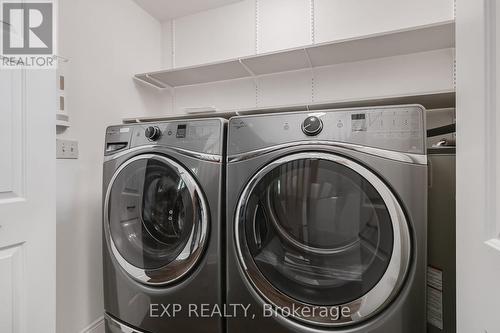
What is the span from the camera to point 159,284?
1.16 meters

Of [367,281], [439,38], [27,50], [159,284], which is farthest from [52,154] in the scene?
[439,38]

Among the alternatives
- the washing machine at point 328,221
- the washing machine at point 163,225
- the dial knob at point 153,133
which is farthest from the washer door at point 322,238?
the dial knob at point 153,133

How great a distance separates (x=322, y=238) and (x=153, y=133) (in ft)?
3.04

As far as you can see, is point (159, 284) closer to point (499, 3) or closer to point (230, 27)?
point (499, 3)

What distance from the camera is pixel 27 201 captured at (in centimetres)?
84

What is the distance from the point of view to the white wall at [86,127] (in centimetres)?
139

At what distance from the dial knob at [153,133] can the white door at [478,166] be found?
1.16 metres

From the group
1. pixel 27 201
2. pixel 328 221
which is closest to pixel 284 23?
pixel 328 221

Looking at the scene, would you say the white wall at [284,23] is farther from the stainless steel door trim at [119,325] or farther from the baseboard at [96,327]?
the baseboard at [96,327]

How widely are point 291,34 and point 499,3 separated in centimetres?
151

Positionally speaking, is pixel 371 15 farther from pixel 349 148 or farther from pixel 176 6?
pixel 176 6

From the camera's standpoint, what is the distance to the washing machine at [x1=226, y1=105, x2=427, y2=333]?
0.84m

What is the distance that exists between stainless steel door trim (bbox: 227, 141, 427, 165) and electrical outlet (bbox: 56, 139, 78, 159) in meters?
0.99

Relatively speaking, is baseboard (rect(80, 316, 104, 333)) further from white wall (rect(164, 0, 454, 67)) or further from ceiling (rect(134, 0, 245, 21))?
ceiling (rect(134, 0, 245, 21))
